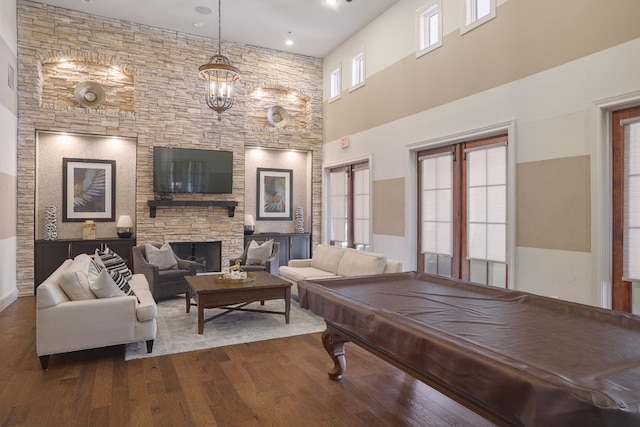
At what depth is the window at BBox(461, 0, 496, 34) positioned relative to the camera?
482 centimetres

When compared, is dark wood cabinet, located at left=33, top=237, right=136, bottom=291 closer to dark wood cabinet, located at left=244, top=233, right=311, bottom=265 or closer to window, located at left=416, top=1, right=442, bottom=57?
dark wood cabinet, located at left=244, top=233, right=311, bottom=265

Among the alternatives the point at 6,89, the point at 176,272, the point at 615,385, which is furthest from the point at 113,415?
the point at 6,89

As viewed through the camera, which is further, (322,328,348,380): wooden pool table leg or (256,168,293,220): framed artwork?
(256,168,293,220): framed artwork

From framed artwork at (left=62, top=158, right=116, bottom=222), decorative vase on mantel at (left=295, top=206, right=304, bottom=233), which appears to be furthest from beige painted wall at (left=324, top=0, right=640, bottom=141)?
framed artwork at (left=62, top=158, right=116, bottom=222)

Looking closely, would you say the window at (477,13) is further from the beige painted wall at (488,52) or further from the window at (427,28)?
the window at (427,28)

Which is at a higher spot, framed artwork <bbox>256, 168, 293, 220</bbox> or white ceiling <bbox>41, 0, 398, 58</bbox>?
white ceiling <bbox>41, 0, 398, 58</bbox>

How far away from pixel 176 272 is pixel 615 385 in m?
5.55

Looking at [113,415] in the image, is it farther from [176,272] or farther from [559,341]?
[176,272]

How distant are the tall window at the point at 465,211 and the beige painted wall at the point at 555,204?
1.19ft

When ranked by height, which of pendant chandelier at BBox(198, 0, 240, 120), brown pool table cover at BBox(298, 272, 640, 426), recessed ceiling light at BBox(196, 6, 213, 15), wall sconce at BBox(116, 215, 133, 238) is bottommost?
brown pool table cover at BBox(298, 272, 640, 426)

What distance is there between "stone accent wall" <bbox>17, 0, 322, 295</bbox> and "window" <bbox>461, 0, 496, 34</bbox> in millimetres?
4197

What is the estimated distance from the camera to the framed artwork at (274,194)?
28.0 feet

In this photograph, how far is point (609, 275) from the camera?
3.67 meters

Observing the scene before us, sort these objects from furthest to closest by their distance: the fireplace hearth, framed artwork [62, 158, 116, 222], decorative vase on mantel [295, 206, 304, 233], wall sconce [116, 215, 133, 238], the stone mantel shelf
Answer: decorative vase on mantel [295, 206, 304, 233] < the fireplace hearth < the stone mantel shelf < wall sconce [116, 215, 133, 238] < framed artwork [62, 158, 116, 222]
